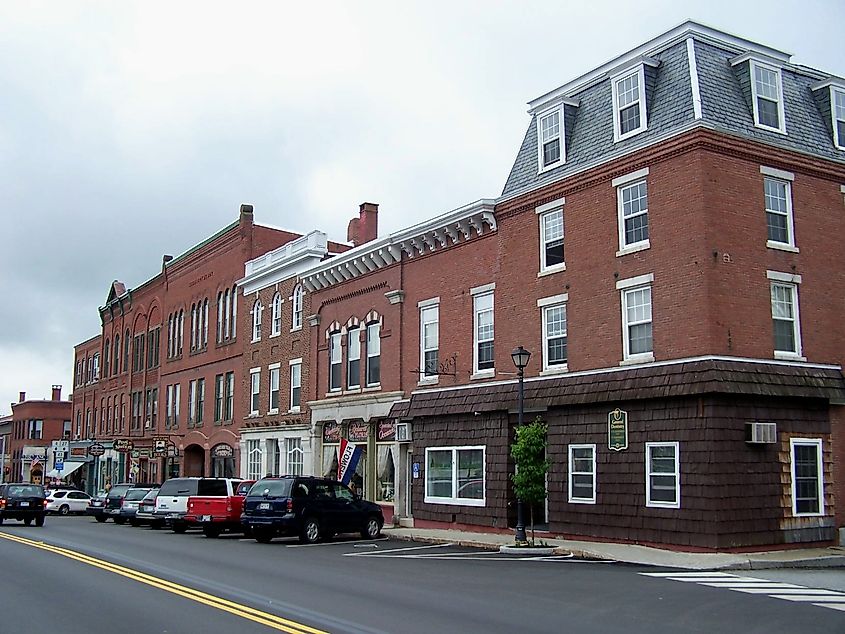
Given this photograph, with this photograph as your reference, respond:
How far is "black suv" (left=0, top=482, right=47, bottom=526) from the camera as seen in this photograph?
3231cm

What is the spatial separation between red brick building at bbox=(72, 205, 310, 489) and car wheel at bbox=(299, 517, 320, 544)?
17916 mm

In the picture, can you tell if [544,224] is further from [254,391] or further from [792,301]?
[254,391]

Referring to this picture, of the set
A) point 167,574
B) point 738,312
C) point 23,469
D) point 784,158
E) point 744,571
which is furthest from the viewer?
point 23,469

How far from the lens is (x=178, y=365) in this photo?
49.8 m

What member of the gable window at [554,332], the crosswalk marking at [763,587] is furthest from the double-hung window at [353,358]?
the crosswalk marking at [763,587]

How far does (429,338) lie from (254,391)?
45.3 feet

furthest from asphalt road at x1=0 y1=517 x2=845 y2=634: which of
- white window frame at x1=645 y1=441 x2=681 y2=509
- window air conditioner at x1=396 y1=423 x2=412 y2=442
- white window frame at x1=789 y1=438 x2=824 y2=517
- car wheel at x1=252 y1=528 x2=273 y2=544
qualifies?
window air conditioner at x1=396 y1=423 x2=412 y2=442

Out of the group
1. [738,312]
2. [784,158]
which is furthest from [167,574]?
[784,158]

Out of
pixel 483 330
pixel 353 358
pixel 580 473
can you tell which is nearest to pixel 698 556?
pixel 580 473

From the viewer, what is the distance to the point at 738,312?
2003 centimetres

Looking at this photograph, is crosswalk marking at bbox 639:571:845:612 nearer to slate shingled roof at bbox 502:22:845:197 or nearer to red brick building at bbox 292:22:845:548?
red brick building at bbox 292:22:845:548

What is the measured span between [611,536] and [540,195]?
8.92 meters

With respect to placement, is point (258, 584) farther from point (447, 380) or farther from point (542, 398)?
point (447, 380)

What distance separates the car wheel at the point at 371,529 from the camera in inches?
996
